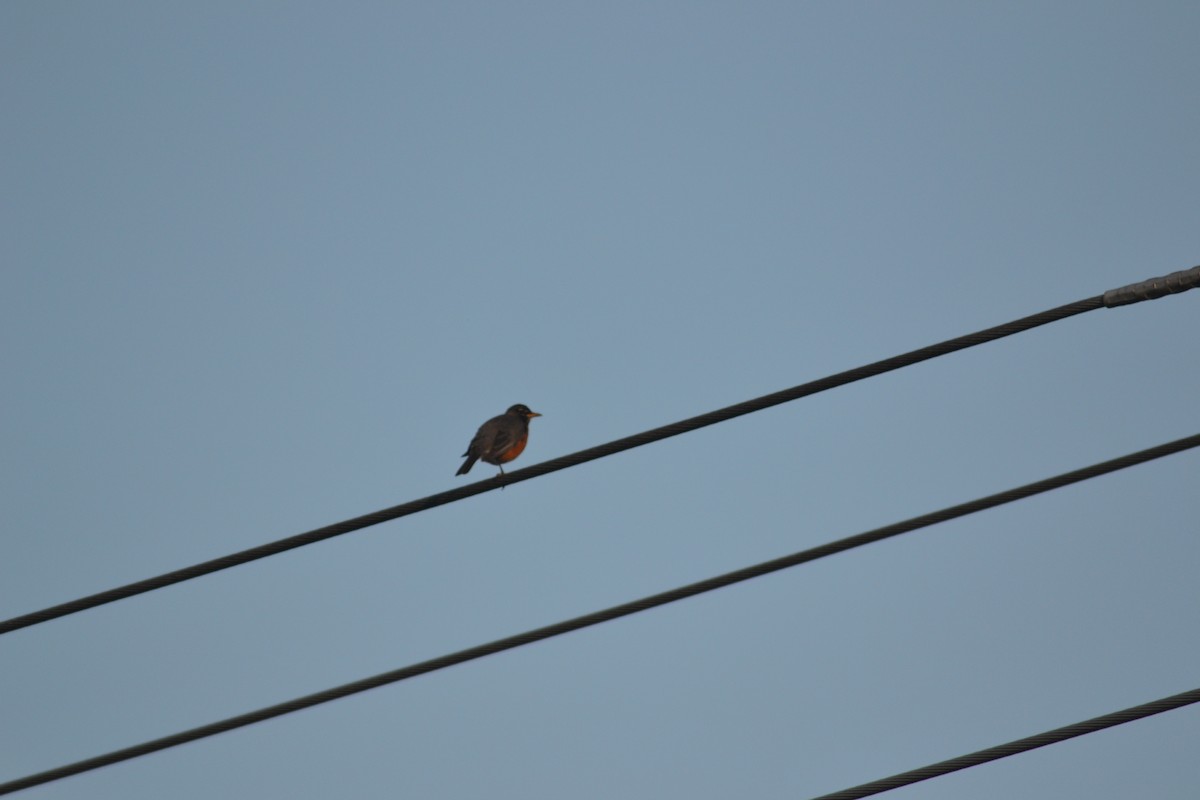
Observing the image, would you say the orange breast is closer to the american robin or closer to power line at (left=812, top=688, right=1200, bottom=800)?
the american robin

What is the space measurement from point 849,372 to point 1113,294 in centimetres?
132

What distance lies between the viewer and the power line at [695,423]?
6887 mm

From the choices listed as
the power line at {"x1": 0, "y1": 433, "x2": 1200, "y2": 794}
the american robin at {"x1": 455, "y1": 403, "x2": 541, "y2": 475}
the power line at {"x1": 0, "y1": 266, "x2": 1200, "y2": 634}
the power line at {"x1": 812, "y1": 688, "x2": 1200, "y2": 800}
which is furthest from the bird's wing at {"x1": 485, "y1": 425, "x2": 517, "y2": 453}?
the power line at {"x1": 812, "y1": 688, "x2": 1200, "y2": 800}

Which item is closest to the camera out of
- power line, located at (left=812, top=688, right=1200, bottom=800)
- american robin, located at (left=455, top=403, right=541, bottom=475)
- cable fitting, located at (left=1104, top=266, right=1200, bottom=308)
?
power line, located at (left=812, top=688, right=1200, bottom=800)

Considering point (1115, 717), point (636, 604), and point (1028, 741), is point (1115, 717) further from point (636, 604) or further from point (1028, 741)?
point (636, 604)

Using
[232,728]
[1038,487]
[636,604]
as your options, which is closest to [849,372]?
[1038,487]

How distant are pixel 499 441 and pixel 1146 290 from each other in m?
7.96

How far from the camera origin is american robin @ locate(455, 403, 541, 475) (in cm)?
1377

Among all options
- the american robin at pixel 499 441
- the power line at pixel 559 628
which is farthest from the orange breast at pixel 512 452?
the power line at pixel 559 628

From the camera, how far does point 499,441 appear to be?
13922 millimetres

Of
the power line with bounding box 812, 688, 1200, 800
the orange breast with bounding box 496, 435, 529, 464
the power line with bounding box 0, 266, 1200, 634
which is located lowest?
the power line with bounding box 812, 688, 1200, 800

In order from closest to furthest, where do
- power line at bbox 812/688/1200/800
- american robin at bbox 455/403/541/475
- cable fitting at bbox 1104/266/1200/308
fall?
power line at bbox 812/688/1200/800, cable fitting at bbox 1104/266/1200/308, american robin at bbox 455/403/541/475

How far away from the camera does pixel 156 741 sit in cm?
684

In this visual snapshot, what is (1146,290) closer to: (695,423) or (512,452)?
(695,423)
